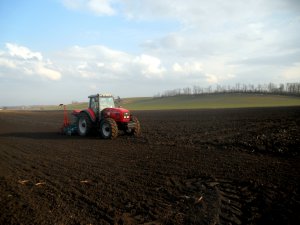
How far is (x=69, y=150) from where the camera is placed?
1189cm

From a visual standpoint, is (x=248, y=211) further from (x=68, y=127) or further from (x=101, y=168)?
(x=68, y=127)

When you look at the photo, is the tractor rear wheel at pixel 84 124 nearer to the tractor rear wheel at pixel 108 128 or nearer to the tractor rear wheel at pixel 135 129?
the tractor rear wheel at pixel 108 128

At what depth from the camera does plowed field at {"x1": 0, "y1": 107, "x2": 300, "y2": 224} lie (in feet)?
17.3

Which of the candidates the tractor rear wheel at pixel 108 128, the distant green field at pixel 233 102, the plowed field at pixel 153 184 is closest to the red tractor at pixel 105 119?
the tractor rear wheel at pixel 108 128

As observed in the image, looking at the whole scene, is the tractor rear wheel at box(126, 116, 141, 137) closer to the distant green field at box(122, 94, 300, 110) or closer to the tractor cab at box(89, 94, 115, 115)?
the tractor cab at box(89, 94, 115, 115)

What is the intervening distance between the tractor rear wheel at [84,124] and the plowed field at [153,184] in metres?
3.68

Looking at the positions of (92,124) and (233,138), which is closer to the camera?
(233,138)

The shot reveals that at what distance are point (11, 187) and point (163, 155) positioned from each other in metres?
5.20

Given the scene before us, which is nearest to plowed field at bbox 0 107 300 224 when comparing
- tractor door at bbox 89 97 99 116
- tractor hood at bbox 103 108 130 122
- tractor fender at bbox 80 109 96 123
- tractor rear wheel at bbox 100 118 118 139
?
tractor rear wheel at bbox 100 118 118 139

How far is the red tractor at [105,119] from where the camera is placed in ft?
48.4

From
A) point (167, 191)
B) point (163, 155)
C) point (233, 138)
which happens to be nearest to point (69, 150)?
point (163, 155)

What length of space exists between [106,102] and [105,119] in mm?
1464

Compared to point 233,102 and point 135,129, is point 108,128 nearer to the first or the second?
point 135,129

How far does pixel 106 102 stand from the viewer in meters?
15.9
